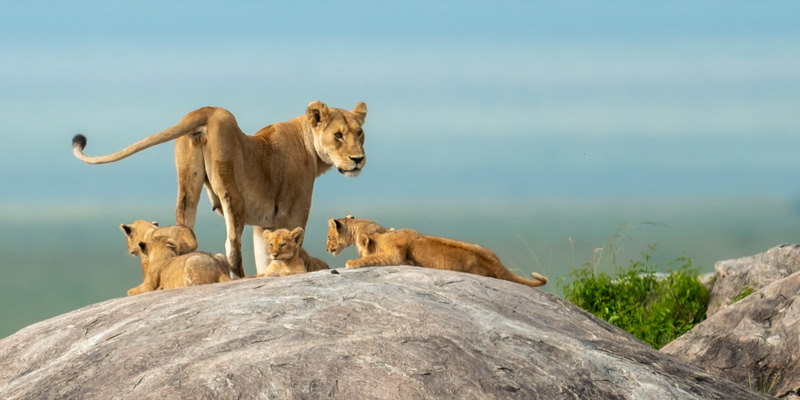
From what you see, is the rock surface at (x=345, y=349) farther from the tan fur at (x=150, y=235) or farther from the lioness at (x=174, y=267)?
the tan fur at (x=150, y=235)

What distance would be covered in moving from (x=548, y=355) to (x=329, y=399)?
4.83 ft

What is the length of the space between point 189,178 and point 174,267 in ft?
4.62

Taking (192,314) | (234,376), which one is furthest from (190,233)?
(234,376)

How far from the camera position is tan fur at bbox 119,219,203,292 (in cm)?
805

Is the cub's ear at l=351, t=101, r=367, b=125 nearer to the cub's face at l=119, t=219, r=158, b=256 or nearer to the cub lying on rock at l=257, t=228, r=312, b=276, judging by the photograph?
the cub lying on rock at l=257, t=228, r=312, b=276

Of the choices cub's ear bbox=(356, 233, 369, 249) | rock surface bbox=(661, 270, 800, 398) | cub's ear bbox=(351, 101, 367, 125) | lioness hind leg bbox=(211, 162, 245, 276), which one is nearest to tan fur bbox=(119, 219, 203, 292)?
lioness hind leg bbox=(211, 162, 245, 276)

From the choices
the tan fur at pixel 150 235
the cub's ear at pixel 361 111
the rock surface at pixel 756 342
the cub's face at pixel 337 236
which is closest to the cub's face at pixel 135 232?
the tan fur at pixel 150 235

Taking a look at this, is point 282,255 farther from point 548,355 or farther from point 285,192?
point 548,355

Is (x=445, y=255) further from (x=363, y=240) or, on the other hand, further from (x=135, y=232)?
(x=135, y=232)

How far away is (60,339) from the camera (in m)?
6.47

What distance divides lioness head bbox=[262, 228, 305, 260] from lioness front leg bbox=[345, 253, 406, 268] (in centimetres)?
60

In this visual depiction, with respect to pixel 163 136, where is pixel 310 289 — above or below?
below

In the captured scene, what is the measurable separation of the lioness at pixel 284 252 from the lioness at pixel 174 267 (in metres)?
0.41

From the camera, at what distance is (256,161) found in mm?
9336
